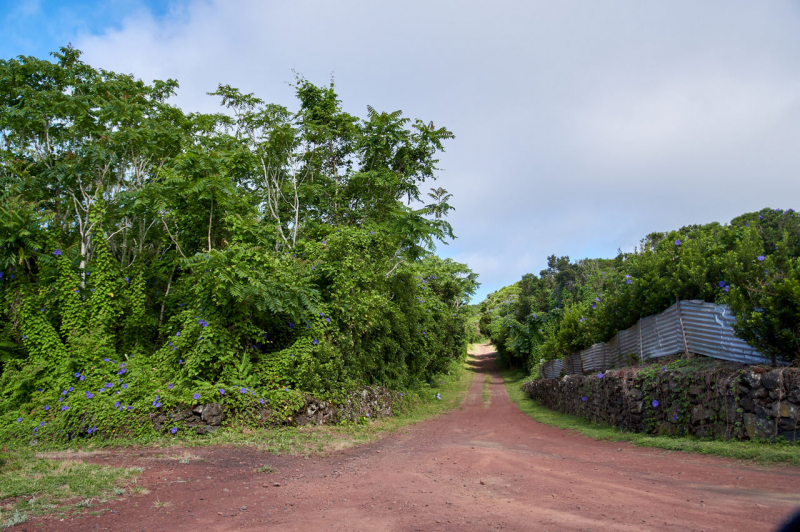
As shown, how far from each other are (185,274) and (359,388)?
588cm

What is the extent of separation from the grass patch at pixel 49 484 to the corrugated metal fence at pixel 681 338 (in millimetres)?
9904

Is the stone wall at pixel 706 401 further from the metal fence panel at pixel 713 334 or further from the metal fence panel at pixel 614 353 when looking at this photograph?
the metal fence panel at pixel 614 353

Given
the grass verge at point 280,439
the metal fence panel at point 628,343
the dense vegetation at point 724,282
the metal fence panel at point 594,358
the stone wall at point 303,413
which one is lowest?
the grass verge at point 280,439

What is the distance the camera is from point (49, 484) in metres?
5.19

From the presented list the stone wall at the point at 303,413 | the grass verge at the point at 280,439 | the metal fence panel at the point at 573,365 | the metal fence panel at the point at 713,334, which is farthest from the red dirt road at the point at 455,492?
the metal fence panel at the point at 573,365

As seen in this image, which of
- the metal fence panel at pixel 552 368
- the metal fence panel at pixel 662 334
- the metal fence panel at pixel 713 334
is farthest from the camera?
the metal fence panel at pixel 552 368

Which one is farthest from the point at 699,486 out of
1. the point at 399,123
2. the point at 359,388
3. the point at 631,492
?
the point at 399,123

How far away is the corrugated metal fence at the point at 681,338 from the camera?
828 centimetres

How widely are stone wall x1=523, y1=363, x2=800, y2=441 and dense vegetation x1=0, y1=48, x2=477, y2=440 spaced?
270 inches

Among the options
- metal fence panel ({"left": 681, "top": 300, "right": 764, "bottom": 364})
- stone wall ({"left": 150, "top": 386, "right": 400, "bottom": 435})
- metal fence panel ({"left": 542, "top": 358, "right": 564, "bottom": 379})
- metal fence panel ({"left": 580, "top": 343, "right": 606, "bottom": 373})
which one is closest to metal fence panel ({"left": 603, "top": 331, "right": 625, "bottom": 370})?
metal fence panel ({"left": 580, "top": 343, "right": 606, "bottom": 373})

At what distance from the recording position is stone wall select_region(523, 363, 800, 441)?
265 inches

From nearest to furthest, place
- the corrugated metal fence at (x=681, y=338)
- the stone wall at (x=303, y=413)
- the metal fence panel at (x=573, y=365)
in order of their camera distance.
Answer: the corrugated metal fence at (x=681, y=338)
the stone wall at (x=303, y=413)
the metal fence panel at (x=573, y=365)

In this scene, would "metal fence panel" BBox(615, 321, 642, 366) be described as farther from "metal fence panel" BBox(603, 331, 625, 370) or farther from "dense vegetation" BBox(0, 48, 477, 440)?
"dense vegetation" BBox(0, 48, 477, 440)

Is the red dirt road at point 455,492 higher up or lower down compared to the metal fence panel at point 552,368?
lower down
